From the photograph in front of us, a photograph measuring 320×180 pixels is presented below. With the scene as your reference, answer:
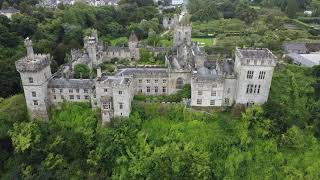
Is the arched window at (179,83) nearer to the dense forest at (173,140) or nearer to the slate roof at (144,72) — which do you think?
the slate roof at (144,72)

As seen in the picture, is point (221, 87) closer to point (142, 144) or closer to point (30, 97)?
point (142, 144)

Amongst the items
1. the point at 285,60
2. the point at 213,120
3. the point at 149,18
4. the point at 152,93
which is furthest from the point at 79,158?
the point at 149,18

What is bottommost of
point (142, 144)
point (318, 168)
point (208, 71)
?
point (318, 168)

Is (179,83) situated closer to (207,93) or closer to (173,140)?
(207,93)

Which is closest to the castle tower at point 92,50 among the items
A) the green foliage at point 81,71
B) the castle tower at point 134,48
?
the green foliage at point 81,71

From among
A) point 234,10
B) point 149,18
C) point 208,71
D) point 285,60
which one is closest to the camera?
point 208,71
